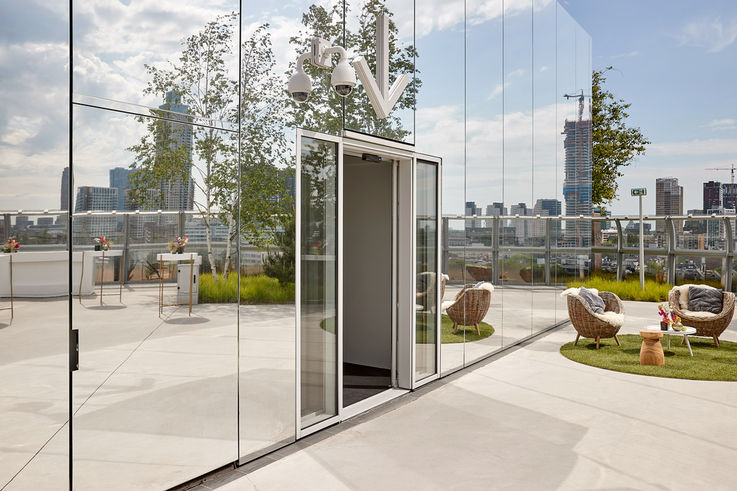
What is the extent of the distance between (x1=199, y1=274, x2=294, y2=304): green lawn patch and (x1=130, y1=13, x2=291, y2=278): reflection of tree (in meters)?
0.09

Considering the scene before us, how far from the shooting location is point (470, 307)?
21.2 feet

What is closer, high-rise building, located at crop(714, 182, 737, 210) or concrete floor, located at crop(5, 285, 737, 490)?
concrete floor, located at crop(5, 285, 737, 490)

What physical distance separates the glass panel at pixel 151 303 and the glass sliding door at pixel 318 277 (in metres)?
0.64

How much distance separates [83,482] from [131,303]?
96 centimetres

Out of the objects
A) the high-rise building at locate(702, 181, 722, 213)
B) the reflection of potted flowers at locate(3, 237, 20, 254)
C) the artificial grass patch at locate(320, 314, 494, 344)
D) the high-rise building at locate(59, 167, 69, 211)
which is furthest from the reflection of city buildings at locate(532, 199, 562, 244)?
the high-rise building at locate(702, 181, 722, 213)

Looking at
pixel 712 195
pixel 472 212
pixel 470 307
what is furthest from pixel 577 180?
pixel 712 195

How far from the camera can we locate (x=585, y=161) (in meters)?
10.5

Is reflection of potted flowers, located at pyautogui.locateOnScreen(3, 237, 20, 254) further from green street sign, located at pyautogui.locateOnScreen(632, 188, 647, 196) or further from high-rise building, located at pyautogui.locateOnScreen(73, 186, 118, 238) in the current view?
green street sign, located at pyautogui.locateOnScreen(632, 188, 647, 196)

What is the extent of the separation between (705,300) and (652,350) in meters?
1.91

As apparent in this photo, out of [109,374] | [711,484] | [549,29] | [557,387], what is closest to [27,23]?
[109,374]

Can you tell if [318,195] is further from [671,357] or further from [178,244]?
[671,357]

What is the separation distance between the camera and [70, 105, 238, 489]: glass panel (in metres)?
2.91

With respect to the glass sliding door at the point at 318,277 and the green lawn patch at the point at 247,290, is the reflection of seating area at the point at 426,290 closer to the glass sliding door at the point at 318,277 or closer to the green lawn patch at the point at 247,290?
the glass sliding door at the point at 318,277

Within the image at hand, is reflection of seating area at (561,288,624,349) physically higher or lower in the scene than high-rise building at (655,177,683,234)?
lower
